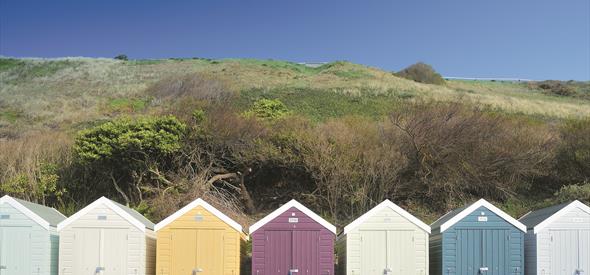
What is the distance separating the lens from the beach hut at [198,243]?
1795 cm

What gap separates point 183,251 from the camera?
1805 cm

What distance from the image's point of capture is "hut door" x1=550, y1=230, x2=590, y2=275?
18.0m

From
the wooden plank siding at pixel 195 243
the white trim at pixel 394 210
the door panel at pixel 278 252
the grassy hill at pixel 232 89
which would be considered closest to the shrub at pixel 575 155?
the white trim at pixel 394 210

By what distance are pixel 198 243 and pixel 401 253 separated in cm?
504

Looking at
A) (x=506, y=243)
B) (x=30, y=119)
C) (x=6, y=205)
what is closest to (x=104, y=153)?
(x=6, y=205)

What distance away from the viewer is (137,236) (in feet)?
59.8

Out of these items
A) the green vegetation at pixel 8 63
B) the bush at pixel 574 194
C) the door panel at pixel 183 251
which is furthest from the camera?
the green vegetation at pixel 8 63

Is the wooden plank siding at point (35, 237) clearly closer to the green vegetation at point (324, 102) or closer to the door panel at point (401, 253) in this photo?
the door panel at point (401, 253)

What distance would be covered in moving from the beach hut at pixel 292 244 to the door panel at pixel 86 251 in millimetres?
3885

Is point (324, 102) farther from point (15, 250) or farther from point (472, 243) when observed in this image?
point (15, 250)

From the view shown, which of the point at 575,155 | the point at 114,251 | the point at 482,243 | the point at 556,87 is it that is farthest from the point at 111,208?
the point at 556,87

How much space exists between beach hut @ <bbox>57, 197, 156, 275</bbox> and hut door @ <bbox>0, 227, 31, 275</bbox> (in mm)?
865

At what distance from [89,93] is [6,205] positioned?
4037 cm

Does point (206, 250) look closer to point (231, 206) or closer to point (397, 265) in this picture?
point (397, 265)
